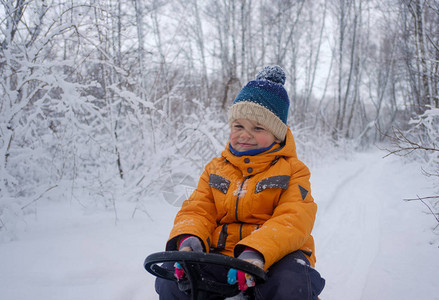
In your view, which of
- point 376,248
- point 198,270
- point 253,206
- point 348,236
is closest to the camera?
point 198,270

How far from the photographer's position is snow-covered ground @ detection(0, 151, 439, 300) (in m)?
1.75

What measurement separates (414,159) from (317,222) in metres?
5.47

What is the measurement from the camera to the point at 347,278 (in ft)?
6.86

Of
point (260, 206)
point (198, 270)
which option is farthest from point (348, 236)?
point (198, 270)

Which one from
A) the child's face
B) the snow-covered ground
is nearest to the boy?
the child's face

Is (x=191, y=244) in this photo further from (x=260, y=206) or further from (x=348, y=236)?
(x=348, y=236)

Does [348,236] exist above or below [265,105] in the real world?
below

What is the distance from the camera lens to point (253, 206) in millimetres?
1469

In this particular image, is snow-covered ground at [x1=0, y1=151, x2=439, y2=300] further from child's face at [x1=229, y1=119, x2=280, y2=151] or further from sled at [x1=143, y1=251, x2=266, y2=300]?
child's face at [x1=229, y1=119, x2=280, y2=151]

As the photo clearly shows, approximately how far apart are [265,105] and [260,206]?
64 cm

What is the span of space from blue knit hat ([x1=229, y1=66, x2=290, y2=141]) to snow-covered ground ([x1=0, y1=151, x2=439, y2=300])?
51.2 inches

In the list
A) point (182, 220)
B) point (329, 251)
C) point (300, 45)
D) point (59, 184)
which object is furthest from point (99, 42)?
point (300, 45)

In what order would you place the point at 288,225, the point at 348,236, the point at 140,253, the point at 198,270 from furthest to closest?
the point at 348,236, the point at 140,253, the point at 288,225, the point at 198,270

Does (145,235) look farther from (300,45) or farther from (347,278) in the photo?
(300,45)
